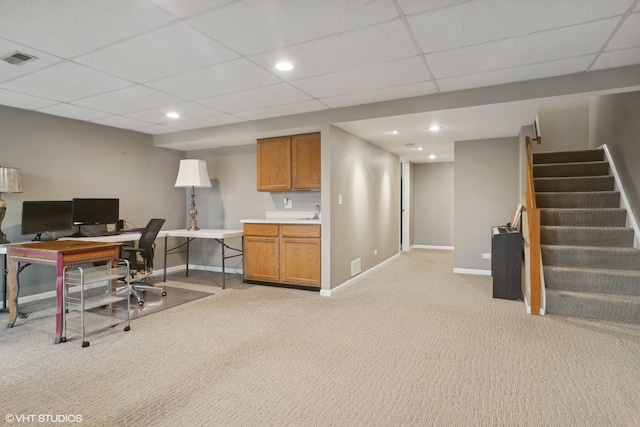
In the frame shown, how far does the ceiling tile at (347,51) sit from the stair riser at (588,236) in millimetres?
3048

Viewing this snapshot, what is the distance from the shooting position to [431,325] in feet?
10.9

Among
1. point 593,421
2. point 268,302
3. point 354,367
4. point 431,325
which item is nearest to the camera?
point 593,421

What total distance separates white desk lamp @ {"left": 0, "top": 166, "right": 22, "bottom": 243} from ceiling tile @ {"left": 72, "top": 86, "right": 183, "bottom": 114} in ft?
3.40

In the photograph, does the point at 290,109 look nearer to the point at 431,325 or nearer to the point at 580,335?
the point at 431,325

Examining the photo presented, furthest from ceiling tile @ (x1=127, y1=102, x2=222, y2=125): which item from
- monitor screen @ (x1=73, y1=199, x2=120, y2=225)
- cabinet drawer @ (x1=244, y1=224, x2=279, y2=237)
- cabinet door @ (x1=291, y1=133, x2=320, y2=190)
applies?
cabinet drawer @ (x1=244, y1=224, x2=279, y2=237)

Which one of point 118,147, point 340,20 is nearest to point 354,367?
point 340,20

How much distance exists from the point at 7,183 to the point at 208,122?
94.9 inches

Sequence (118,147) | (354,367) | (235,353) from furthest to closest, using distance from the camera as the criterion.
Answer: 1. (118,147)
2. (235,353)
3. (354,367)

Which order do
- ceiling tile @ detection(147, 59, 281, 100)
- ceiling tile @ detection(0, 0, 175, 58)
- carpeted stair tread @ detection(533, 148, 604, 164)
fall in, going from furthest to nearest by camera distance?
carpeted stair tread @ detection(533, 148, 604, 164), ceiling tile @ detection(147, 59, 281, 100), ceiling tile @ detection(0, 0, 175, 58)

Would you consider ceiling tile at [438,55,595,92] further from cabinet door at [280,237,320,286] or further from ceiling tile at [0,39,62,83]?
ceiling tile at [0,39,62,83]

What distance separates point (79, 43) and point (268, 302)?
10.0 ft

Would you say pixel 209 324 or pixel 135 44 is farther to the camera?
pixel 209 324

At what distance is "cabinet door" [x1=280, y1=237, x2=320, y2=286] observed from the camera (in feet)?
15.0

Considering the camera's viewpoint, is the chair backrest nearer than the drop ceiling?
No
